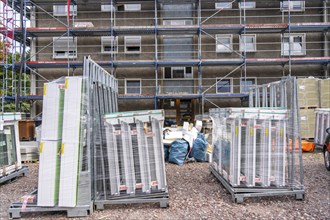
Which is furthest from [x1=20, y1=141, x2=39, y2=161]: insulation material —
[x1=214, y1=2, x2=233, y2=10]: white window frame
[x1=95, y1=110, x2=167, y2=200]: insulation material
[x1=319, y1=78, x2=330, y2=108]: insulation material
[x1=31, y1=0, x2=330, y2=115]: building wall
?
[x1=214, y1=2, x2=233, y2=10]: white window frame

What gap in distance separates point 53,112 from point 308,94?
12.0 metres

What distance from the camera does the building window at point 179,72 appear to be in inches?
756

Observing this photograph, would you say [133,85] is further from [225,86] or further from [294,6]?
[294,6]

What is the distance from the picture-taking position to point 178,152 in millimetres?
9250

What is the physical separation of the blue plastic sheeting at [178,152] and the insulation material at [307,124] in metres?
6.51

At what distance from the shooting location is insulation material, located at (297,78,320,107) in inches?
527

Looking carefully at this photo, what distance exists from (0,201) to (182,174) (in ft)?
13.8

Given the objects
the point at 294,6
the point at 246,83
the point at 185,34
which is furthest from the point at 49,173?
the point at 294,6

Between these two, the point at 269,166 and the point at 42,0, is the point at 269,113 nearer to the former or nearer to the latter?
the point at 269,166

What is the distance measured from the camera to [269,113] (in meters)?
5.46

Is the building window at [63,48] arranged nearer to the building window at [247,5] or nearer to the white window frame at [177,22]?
the white window frame at [177,22]

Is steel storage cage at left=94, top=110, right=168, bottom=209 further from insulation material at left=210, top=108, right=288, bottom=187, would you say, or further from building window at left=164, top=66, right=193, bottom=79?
building window at left=164, top=66, right=193, bottom=79

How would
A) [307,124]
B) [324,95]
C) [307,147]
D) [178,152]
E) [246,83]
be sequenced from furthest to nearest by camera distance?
1. [246,83]
2. [324,95]
3. [307,124]
4. [307,147]
5. [178,152]

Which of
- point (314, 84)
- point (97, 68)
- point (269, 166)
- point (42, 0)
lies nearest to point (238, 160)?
point (269, 166)
